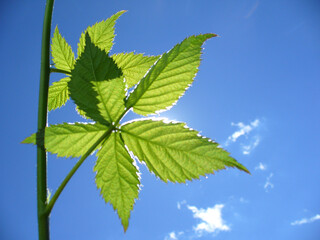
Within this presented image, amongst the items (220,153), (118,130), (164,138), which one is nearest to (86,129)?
(118,130)

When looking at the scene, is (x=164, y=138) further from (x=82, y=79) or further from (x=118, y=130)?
(x=82, y=79)

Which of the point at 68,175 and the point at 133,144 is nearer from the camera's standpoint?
the point at 68,175

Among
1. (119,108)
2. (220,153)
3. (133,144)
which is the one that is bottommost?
(220,153)

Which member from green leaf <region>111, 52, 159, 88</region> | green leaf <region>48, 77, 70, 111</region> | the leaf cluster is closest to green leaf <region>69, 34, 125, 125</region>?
the leaf cluster

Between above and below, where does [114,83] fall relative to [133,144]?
above

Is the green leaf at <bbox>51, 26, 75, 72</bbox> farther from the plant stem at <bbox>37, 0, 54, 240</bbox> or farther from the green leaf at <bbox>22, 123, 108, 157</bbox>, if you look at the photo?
the green leaf at <bbox>22, 123, 108, 157</bbox>

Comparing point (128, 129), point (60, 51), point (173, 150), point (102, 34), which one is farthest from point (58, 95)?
point (173, 150)

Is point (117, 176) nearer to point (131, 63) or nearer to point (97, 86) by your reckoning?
point (97, 86)
